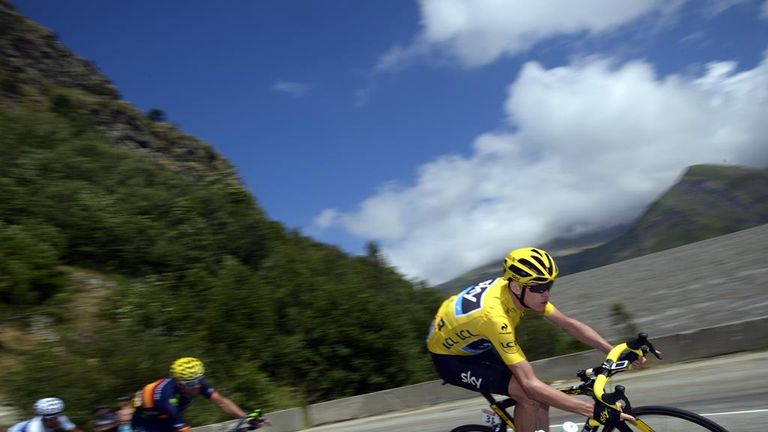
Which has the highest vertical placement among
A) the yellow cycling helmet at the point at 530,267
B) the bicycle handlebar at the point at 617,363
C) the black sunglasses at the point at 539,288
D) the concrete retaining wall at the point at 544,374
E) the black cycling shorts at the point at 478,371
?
the yellow cycling helmet at the point at 530,267

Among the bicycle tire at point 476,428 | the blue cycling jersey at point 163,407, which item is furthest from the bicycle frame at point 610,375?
the blue cycling jersey at point 163,407

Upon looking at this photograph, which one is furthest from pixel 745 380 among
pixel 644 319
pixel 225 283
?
pixel 644 319

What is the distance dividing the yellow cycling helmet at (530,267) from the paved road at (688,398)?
327 centimetres

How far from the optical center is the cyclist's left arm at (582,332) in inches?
157

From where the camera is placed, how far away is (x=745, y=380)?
28.1 ft

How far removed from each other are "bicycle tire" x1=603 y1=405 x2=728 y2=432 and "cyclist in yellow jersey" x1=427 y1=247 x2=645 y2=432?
160mm

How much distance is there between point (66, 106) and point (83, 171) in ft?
73.1

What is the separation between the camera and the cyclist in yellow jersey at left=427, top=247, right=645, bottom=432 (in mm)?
3795

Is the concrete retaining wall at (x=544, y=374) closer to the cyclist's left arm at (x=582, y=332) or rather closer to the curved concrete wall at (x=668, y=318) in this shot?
the curved concrete wall at (x=668, y=318)

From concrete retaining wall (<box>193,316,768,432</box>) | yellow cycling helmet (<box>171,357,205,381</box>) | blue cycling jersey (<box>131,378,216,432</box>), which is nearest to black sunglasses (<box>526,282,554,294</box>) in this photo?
yellow cycling helmet (<box>171,357,205,381</box>)

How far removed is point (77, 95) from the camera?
5006 centimetres

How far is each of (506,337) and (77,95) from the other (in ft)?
175

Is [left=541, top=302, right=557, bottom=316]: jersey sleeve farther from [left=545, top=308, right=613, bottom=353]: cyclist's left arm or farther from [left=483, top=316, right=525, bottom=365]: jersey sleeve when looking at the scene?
[left=483, top=316, right=525, bottom=365]: jersey sleeve

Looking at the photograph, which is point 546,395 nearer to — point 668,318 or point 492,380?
point 492,380
